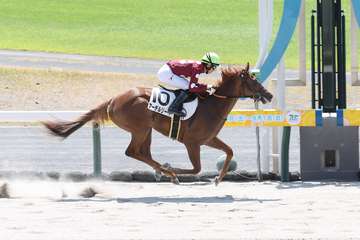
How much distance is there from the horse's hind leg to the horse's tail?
49 cm

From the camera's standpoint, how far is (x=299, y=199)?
532 inches

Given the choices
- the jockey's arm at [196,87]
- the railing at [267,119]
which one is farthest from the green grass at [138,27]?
the jockey's arm at [196,87]

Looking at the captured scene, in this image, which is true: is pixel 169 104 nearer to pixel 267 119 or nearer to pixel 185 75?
pixel 185 75

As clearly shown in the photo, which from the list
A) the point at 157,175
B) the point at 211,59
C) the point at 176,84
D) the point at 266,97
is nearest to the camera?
the point at 211,59

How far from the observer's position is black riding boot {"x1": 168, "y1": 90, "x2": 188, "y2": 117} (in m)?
14.2

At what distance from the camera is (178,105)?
14242 mm

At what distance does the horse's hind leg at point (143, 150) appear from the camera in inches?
565

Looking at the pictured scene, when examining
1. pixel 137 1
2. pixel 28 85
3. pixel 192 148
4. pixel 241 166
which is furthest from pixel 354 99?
pixel 137 1

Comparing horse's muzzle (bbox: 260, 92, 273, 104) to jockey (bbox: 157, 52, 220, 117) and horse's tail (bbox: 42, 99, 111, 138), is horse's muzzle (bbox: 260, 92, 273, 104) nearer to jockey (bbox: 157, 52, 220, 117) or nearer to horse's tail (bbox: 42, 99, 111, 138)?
jockey (bbox: 157, 52, 220, 117)

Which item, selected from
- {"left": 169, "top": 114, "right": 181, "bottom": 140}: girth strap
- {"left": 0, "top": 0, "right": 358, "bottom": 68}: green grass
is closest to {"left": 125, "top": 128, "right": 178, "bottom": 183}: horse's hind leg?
{"left": 169, "top": 114, "right": 181, "bottom": 140}: girth strap

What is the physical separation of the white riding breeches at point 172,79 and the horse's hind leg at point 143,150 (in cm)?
70

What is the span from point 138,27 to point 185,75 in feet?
100

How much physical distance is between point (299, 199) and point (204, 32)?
30.4 metres

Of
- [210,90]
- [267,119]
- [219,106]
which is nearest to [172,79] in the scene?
[210,90]
